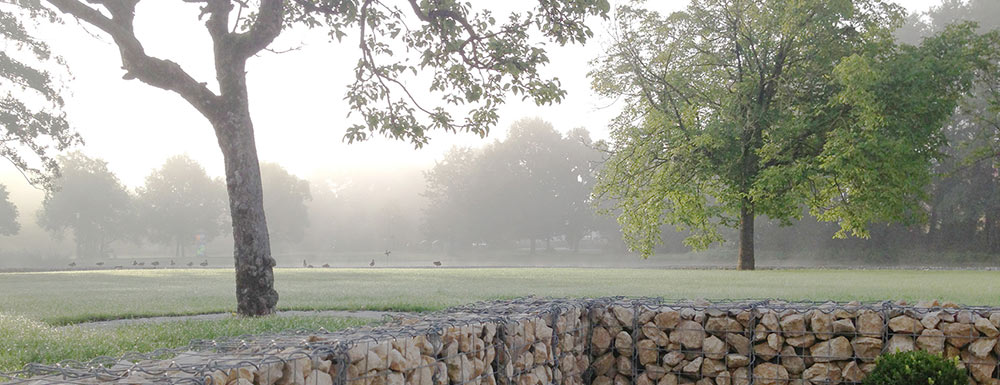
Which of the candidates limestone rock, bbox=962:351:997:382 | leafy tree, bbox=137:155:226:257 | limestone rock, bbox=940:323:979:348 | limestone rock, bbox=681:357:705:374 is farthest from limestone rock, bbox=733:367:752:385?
leafy tree, bbox=137:155:226:257

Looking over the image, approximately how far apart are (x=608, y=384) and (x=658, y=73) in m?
21.5

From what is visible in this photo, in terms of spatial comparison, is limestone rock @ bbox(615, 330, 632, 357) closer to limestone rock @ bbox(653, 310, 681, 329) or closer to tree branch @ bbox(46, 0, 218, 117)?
limestone rock @ bbox(653, 310, 681, 329)

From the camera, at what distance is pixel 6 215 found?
53.4 meters

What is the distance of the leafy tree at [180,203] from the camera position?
208 ft

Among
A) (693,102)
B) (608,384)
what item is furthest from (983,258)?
(608,384)

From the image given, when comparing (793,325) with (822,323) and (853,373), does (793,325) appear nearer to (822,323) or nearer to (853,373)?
(822,323)

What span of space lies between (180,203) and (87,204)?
25.0 feet

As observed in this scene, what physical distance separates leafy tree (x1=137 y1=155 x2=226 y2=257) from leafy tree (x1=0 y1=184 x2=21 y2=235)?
10487 millimetres

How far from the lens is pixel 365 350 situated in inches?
144

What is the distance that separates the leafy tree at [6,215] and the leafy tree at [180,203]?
10.5 metres

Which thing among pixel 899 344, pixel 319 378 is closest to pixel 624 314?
pixel 899 344

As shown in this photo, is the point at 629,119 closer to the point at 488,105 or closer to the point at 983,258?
the point at 488,105

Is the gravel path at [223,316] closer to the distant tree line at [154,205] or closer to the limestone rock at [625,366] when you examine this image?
the limestone rock at [625,366]

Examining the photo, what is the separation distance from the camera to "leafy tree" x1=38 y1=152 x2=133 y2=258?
59031 mm
